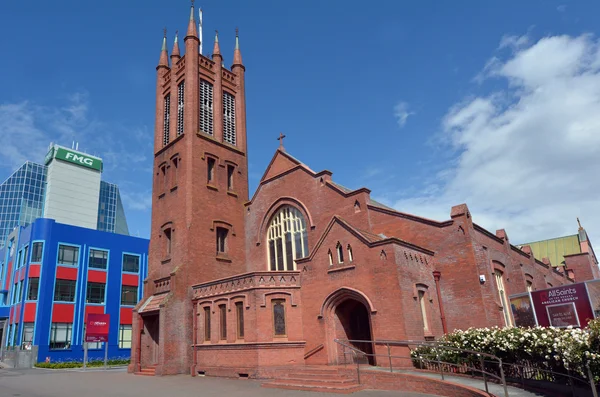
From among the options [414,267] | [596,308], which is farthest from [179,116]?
[596,308]

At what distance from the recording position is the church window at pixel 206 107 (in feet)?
93.3

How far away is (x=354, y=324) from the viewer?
20.9 meters

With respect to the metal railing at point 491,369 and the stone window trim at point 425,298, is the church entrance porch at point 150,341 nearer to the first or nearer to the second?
the metal railing at point 491,369

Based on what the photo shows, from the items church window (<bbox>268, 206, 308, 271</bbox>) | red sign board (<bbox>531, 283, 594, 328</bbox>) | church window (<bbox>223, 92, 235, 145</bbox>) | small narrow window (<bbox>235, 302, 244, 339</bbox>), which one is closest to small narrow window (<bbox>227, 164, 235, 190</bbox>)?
church window (<bbox>223, 92, 235, 145</bbox>)

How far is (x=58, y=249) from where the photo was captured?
1529 inches

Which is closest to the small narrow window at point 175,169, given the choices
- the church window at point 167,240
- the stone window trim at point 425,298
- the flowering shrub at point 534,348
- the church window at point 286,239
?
the church window at point 167,240

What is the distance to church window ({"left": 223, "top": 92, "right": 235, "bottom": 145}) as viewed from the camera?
2996 cm

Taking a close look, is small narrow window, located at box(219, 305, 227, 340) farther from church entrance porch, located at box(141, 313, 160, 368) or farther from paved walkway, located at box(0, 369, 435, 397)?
church entrance porch, located at box(141, 313, 160, 368)

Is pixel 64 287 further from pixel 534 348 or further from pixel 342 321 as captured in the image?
pixel 534 348

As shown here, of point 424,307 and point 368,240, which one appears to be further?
point 424,307

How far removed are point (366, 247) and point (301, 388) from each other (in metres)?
6.46

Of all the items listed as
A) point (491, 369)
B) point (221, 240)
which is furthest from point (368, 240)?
point (221, 240)

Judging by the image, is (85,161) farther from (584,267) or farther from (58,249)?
(584,267)

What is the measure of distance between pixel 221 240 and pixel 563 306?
18855 millimetres
